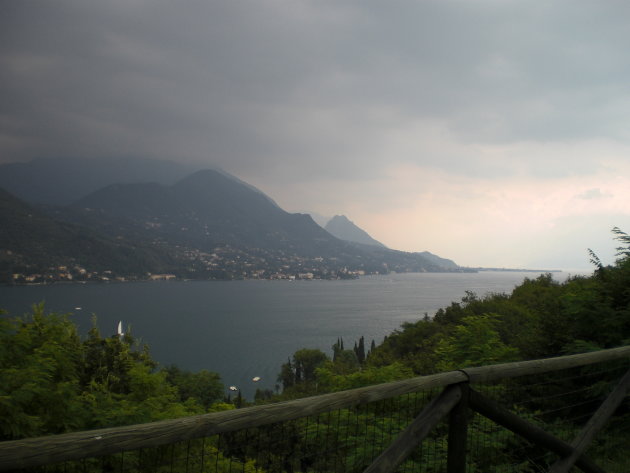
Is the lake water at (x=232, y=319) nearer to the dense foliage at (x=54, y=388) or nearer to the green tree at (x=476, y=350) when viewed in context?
the dense foliage at (x=54, y=388)

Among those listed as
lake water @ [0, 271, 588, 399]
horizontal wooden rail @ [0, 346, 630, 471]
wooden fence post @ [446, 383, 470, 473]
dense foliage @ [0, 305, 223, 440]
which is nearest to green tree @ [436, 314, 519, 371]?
dense foliage @ [0, 305, 223, 440]

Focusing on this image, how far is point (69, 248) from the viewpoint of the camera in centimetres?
17988

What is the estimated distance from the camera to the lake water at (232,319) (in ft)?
224

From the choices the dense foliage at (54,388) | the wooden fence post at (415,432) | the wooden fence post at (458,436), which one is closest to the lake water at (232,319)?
the dense foliage at (54,388)

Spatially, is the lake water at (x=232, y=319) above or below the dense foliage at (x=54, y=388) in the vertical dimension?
below

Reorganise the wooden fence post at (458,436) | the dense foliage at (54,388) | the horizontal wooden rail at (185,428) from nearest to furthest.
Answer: the horizontal wooden rail at (185,428)
the wooden fence post at (458,436)
the dense foliage at (54,388)

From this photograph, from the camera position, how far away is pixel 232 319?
101750 mm

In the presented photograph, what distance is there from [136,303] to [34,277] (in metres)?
55.6

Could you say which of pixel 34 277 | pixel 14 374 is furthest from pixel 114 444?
pixel 34 277

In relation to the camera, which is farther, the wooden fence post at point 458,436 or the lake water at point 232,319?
the lake water at point 232,319

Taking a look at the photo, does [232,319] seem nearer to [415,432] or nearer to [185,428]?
[415,432]

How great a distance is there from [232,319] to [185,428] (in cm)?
10425

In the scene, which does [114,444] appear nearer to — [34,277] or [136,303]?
[136,303]

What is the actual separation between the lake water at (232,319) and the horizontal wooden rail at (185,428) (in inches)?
2246
